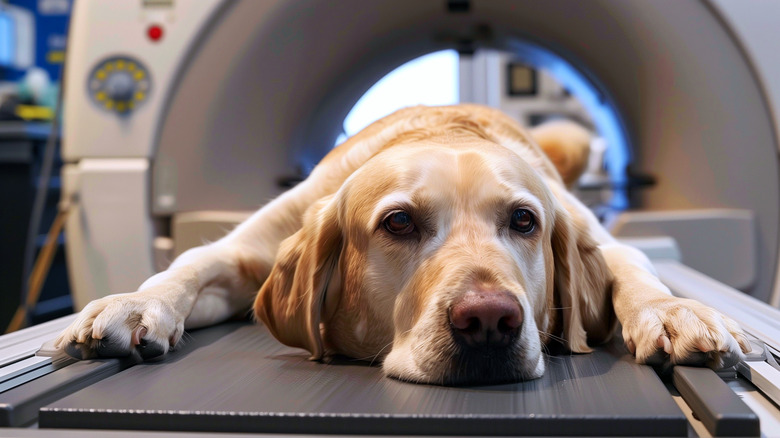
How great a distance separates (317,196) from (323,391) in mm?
774

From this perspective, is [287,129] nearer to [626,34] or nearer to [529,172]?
[626,34]

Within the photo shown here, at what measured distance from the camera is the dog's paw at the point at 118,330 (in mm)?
1231

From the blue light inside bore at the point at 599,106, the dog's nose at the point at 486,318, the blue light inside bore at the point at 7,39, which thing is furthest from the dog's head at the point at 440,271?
the blue light inside bore at the point at 7,39

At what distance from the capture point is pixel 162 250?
2.48m

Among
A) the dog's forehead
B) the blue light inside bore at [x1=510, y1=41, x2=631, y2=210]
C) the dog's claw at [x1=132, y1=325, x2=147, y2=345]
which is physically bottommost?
the dog's claw at [x1=132, y1=325, x2=147, y2=345]

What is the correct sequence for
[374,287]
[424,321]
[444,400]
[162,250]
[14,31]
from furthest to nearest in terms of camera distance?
[14,31], [162,250], [374,287], [424,321], [444,400]

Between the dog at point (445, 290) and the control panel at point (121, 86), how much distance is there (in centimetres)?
111

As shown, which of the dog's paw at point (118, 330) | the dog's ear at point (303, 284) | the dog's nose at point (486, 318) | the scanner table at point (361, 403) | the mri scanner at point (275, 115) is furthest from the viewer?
the mri scanner at point (275, 115)

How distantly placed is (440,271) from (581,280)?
14.8 inches

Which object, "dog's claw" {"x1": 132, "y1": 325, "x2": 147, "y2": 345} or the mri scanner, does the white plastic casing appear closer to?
the mri scanner

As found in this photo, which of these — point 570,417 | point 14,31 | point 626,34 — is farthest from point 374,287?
point 14,31

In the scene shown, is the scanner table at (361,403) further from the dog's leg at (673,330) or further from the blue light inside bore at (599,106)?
the blue light inside bore at (599,106)

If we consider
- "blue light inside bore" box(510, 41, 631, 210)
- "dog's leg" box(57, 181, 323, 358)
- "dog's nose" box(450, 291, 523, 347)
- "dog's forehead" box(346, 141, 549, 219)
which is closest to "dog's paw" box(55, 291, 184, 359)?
"dog's leg" box(57, 181, 323, 358)

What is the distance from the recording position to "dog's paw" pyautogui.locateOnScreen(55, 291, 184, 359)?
1.23 m
